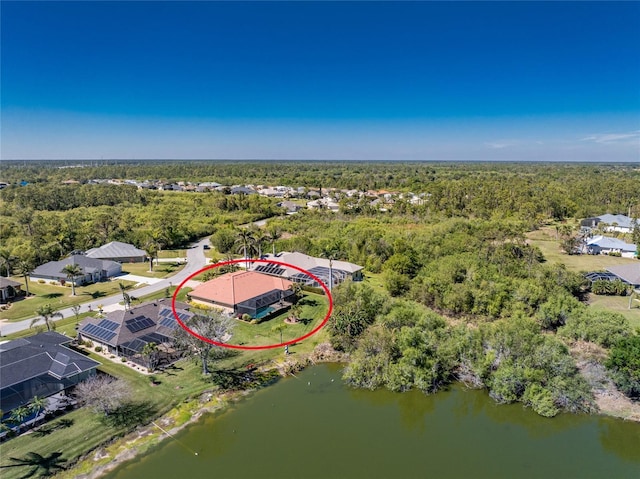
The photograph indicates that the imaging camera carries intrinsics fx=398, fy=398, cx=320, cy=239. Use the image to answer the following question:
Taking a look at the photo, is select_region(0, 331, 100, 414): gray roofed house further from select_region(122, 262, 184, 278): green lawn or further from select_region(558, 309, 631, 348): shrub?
select_region(558, 309, 631, 348): shrub

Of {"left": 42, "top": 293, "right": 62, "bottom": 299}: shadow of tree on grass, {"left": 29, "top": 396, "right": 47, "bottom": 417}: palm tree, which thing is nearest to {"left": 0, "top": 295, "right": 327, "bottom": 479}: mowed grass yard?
{"left": 29, "top": 396, "right": 47, "bottom": 417}: palm tree

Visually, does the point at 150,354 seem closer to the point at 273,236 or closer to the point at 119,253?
the point at 119,253

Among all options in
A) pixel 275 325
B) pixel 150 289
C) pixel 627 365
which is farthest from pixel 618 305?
pixel 150 289

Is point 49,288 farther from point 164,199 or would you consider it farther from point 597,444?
point 164,199

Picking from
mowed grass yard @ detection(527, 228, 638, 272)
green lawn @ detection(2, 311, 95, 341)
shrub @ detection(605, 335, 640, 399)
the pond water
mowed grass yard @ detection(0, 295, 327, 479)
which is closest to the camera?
the pond water

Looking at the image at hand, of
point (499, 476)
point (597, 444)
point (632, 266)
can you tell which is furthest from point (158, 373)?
point (632, 266)

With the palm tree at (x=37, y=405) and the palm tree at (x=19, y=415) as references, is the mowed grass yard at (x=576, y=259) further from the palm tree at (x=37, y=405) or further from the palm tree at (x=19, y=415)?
the palm tree at (x=19, y=415)
